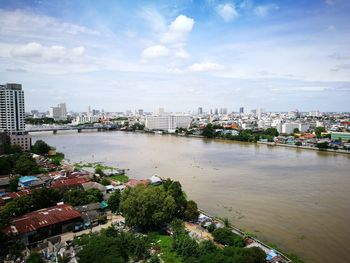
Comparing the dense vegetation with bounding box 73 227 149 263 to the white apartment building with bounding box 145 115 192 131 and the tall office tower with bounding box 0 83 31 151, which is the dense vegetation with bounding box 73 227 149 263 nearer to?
the tall office tower with bounding box 0 83 31 151

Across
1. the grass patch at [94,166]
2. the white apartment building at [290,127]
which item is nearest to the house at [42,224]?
the grass patch at [94,166]

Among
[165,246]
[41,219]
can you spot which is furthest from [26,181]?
[165,246]

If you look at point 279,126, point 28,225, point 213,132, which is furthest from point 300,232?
point 279,126

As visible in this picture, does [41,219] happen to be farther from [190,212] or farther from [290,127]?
[290,127]

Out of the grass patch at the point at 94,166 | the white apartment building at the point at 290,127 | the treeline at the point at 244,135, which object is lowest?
the grass patch at the point at 94,166

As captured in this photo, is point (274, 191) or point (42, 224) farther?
point (274, 191)

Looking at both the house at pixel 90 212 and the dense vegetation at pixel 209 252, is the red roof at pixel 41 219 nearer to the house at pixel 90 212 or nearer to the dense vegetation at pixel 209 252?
the house at pixel 90 212

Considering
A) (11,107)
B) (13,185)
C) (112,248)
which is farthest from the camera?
(11,107)

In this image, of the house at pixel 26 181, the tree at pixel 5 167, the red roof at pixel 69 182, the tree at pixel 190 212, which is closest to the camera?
the tree at pixel 190 212
